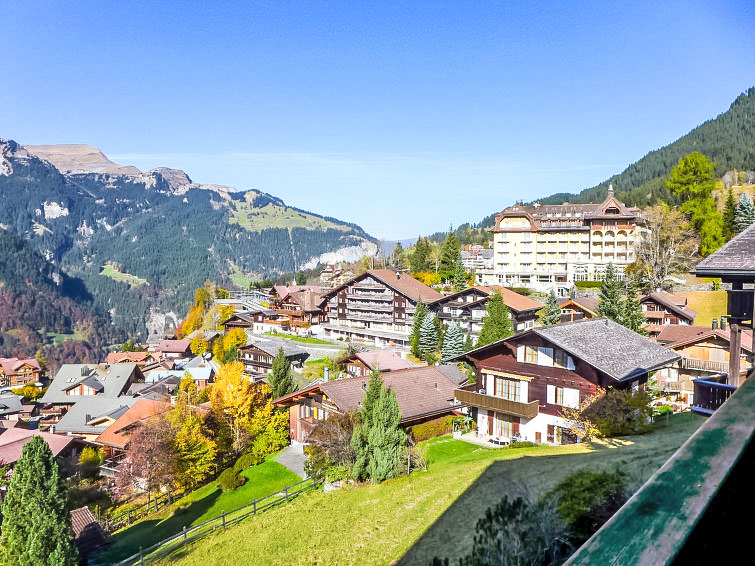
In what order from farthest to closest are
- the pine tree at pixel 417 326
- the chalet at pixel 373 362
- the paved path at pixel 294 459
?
the pine tree at pixel 417 326
the chalet at pixel 373 362
the paved path at pixel 294 459

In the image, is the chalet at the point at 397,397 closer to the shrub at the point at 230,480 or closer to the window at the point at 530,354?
the shrub at the point at 230,480

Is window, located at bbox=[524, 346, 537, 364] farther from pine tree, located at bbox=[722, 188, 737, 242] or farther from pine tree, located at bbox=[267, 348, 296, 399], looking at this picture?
pine tree, located at bbox=[722, 188, 737, 242]

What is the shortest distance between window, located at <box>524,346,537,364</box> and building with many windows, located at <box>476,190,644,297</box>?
41.4 metres

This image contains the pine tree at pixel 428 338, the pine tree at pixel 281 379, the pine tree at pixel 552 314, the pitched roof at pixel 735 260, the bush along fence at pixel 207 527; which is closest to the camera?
the pitched roof at pixel 735 260

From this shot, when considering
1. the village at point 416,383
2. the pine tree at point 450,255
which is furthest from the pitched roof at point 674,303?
the pine tree at point 450,255

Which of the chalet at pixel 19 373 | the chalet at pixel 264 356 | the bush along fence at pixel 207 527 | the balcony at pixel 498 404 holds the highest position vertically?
the balcony at pixel 498 404

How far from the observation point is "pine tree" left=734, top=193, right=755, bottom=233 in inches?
2313

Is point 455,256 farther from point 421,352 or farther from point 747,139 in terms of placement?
point 747,139

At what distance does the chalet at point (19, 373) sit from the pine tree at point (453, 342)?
87.2m

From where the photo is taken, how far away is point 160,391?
6775 centimetres

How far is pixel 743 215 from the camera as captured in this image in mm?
61000

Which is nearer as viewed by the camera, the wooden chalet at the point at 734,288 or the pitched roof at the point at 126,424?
the wooden chalet at the point at 734,288

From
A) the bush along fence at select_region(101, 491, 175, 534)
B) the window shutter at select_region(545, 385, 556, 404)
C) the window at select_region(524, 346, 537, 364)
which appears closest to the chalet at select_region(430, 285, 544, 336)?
the window at select_region(524, 346, 537, 364)

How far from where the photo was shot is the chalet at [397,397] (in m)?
33.4
